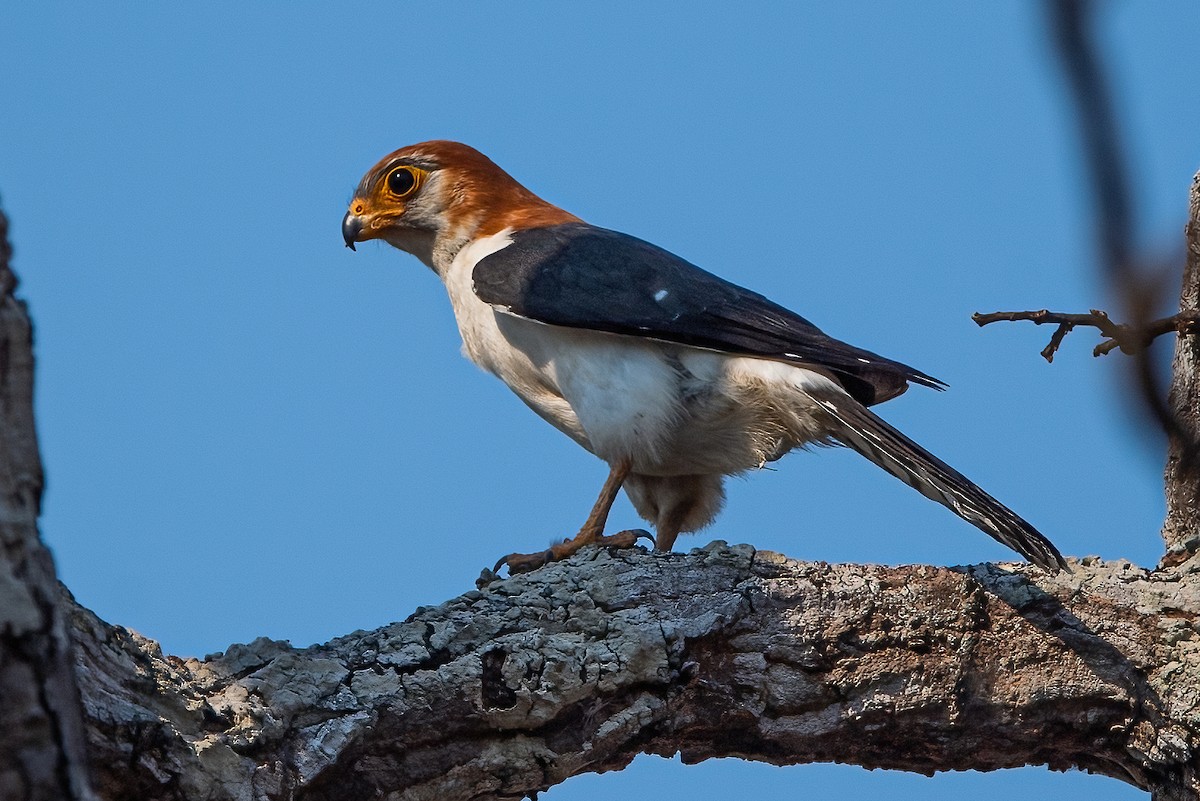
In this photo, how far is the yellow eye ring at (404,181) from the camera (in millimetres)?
5871

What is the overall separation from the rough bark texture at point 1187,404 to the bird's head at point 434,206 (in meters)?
2.78

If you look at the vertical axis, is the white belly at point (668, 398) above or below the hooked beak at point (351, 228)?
below

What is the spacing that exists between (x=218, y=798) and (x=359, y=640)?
61cm

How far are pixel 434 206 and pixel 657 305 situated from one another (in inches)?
55.1

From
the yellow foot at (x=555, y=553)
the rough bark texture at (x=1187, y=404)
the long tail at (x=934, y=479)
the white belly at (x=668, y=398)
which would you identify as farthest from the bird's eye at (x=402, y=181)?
the rough bark texture at (x=1187, y=404)

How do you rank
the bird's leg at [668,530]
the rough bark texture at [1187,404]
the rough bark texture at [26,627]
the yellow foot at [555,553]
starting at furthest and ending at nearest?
the bird's leg at [668,530], the yellow foot at [555,553], the rough bark texture at [1187,404], the rough bark texture at [26,627]

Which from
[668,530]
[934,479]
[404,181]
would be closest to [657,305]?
[668,530]

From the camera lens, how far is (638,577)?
144 inches

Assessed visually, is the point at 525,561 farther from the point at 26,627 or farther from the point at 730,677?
the point at 26,627

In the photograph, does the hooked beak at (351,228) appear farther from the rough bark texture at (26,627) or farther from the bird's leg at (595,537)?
the rough bark texture at (26,627)

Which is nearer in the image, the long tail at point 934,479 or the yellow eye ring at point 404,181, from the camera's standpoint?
the long tail at point 934,479

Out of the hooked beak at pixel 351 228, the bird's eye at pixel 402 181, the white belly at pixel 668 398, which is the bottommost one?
the white belly at pixel 668 398

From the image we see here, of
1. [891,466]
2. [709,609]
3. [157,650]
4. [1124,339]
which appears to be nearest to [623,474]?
[891,466]

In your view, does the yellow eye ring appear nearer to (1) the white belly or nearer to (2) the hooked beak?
(2) the hooked beak
